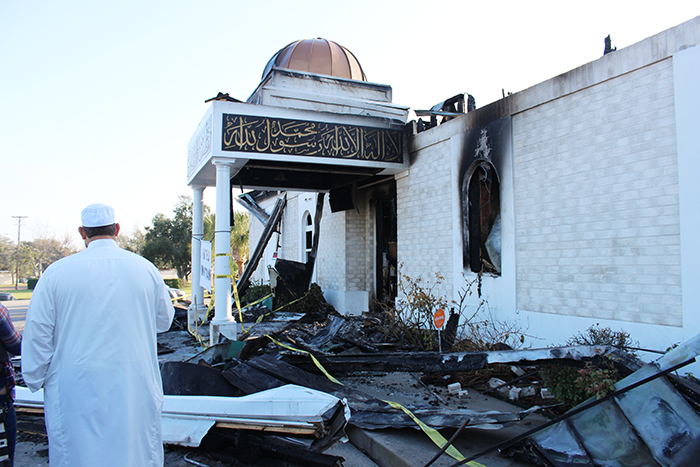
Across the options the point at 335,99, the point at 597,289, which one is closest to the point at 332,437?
the point at 597,289

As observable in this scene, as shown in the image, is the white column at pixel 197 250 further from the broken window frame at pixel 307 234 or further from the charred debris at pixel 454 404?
the charred debris at pixel 454 404

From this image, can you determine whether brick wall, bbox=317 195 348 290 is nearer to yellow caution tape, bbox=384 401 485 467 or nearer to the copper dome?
the copper dome

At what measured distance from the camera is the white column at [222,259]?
831cm

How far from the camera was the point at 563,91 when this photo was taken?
6.27 metres

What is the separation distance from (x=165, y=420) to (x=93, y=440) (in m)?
1.70

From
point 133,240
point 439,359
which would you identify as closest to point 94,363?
point 439,359

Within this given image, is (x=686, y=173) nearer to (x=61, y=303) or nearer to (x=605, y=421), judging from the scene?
(x=605, y=421)

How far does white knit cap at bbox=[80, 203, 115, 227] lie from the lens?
2719 millimetres

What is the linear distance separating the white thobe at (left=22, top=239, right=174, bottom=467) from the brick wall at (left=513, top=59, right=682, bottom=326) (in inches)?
209

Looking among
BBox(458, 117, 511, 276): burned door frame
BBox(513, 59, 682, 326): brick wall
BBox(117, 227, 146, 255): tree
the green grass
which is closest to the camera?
BBox(513, 59, 682, 326): brick wall

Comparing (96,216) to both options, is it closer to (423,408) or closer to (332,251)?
(423,408)

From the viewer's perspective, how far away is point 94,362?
242cm

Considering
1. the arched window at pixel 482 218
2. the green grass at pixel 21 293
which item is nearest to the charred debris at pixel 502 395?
the arched window at pixel 482 218

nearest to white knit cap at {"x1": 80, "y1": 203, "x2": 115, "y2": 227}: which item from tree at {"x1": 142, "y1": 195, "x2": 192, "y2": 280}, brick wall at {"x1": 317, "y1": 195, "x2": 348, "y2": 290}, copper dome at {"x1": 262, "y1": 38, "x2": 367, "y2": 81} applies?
copper dome at {"x1": 262, "y1": 38, "x2": 367, "y2": 81}
